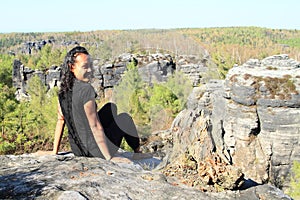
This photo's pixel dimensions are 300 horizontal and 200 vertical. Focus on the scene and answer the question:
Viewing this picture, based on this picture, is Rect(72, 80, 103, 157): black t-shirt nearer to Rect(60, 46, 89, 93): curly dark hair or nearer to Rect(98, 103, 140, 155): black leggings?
Rect(60, 46, 89, 93): curly dark hair

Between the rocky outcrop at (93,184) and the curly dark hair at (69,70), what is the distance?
86 cm

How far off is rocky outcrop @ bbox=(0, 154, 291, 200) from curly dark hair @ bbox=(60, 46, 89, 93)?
0.86 meters

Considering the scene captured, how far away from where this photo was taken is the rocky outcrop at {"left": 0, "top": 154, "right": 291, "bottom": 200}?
282 cm

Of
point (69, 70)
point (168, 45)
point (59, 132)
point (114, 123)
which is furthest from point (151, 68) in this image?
point (69, 70)

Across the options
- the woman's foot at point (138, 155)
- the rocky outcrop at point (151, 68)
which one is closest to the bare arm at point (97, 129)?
the woman's foot at point (138, 155)

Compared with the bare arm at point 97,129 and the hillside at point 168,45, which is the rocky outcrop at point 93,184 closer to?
the bare arm at point 97,129

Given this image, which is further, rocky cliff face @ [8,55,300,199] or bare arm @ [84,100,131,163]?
rocky cliff face @ [8,55,300,199]

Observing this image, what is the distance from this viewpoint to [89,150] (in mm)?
4016

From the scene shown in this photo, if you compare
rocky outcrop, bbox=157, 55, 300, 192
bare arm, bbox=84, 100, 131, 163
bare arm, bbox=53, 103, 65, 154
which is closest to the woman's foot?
bare arm, bbox=84, 100, 131, 163

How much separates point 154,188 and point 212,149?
1008 mm

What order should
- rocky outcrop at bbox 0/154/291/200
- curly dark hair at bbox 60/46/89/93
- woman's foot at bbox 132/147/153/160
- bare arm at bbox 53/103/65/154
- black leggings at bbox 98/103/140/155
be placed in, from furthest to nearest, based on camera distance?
woman's foot at bbox 132/147/153/160
black leggings at bbox 98/103/140/155
bare arm at bbox 53/103/65/154
curly dark hair at bbox 60/46/89/93
rocky outcrop at bbox 0/154/291/200

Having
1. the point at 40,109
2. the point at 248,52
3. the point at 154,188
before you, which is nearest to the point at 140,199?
the point at 154,188

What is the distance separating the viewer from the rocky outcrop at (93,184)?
9.24ft

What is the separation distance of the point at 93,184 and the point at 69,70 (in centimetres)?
157
